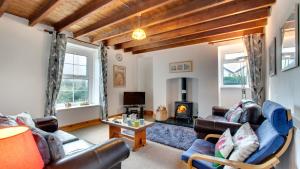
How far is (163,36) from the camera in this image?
14.0 feet

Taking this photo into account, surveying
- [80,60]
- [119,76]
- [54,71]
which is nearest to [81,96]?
[80,60]

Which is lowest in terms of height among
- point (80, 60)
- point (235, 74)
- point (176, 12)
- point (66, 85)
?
point (66, 85)

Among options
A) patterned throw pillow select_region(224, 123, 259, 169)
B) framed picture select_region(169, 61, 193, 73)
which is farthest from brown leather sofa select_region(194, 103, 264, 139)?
framed picture select_region(169, 61, 193, 73)

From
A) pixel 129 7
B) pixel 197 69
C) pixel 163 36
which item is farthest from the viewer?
pixel 197 69

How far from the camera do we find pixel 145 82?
257 inches

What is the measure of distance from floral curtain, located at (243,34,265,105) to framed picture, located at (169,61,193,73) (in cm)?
161

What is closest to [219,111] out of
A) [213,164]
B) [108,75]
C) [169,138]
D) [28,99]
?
[169,138]

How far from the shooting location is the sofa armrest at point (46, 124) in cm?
247

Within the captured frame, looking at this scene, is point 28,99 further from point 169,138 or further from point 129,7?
point 169,138

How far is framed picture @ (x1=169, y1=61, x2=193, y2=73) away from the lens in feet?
16.6

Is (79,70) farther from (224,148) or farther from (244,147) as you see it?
(244,147)

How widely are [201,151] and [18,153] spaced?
175 centimetres

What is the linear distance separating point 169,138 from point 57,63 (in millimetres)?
3106

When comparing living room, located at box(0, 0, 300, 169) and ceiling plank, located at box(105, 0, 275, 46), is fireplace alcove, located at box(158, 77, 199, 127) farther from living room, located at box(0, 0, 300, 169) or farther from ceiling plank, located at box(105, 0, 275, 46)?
ceiling plank, located at box(105, 0, 275, 46)
